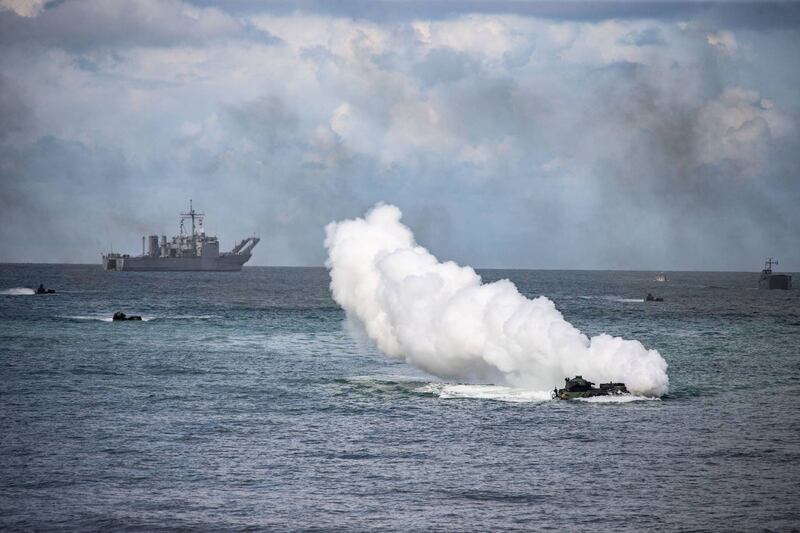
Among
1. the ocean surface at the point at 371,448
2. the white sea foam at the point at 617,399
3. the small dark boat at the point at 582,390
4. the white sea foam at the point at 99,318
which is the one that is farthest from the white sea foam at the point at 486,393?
the white sea foam at the point at 99,318

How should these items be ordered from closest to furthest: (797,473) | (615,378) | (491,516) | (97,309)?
1. (491,516)
2. (797,473)
3. (615,378)
4. (97,309)

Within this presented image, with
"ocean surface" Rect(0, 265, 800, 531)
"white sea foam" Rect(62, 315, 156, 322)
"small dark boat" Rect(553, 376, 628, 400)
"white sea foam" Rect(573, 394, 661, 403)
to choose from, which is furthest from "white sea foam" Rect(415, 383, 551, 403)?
"white sea foam" Rect(62, 315, 156, 322)

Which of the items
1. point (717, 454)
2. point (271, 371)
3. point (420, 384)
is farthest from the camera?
point (271, 371)

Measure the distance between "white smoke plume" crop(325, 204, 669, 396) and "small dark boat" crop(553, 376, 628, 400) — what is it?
1498mm

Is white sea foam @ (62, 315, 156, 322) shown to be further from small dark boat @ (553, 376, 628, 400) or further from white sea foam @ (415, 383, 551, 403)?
small dark boat @ (553, 376, 628, 400)

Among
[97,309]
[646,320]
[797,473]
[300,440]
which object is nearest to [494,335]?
[300,440]

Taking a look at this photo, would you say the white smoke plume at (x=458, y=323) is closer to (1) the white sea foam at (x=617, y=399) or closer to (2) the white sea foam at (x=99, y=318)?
(1) the white sea foam at (x=617, y=399)

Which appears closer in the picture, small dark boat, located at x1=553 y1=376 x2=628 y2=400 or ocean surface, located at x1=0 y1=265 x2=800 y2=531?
ocean surface, located at x1=0 y1=265 x2=800 y2=531

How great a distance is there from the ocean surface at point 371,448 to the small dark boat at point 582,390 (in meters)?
1.21

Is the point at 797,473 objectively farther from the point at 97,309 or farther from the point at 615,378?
the point at 97,309

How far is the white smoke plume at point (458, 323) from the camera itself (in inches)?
2921

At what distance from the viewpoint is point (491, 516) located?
143ft

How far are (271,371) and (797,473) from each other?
5288 centimetres

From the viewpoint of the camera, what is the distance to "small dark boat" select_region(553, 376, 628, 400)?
2805 inches
